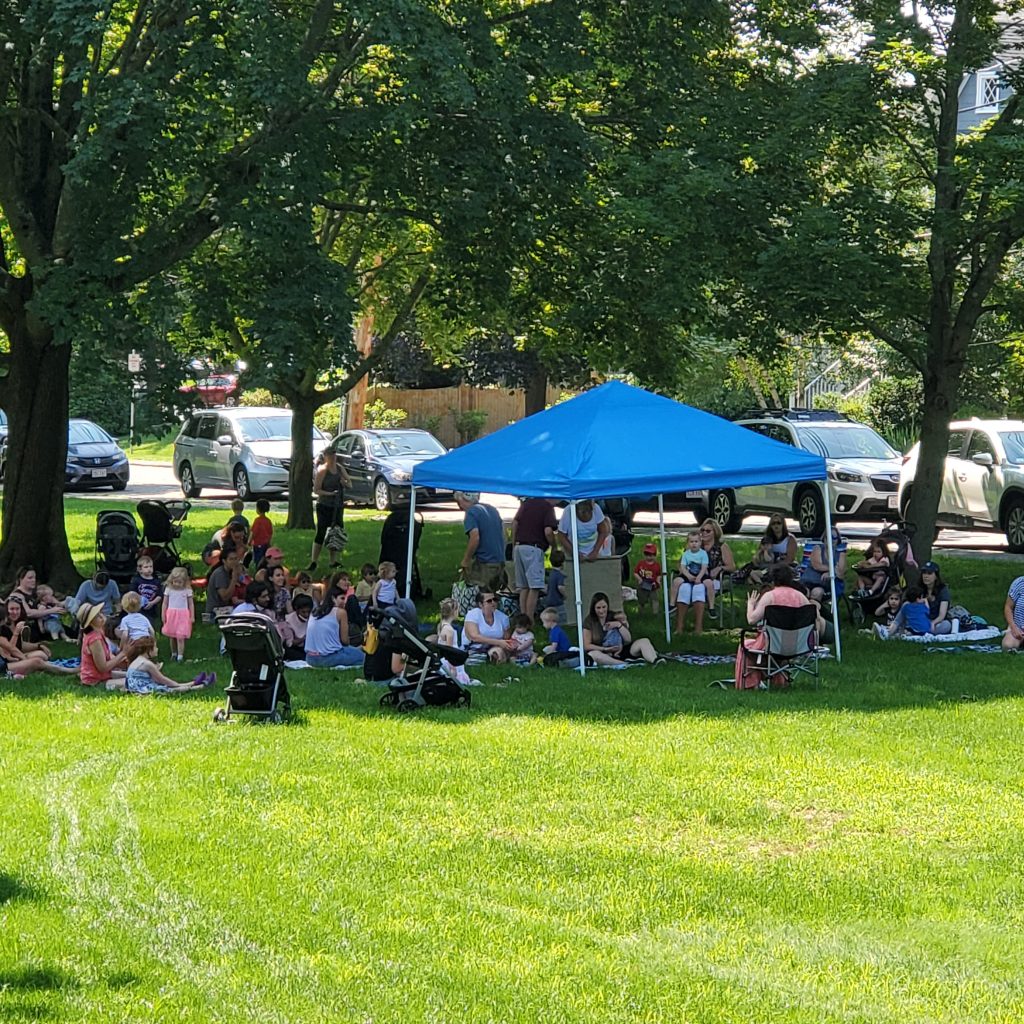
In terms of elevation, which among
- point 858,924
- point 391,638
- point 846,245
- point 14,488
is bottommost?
point 858,924

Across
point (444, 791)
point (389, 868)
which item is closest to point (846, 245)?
point (444, 791)

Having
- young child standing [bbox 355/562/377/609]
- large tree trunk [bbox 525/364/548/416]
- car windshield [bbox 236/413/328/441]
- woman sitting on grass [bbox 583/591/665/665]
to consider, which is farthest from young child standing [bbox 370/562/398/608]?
large tree trunk [bbox 525/364/548/416]

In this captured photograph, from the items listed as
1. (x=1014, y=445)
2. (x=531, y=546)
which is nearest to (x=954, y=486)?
(x=1014, y=445)

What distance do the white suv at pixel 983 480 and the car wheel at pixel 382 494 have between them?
1104cm

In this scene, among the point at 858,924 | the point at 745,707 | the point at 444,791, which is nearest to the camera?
the point at 858,924

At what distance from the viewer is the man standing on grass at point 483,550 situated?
1902 cm

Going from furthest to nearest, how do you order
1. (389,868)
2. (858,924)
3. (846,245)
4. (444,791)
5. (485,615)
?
(846,245)
(485,615)
(444,791)
(389,868)
(858,924)

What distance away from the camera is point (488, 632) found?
→ 16203 millimetres

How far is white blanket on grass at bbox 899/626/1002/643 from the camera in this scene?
1719cm

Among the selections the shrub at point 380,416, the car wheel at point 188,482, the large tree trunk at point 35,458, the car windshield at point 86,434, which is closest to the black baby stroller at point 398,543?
the large tree trunk at point 35,458

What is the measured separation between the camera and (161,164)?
16438 mm

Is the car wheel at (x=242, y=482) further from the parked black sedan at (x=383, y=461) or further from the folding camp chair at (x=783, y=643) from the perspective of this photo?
the folding camp chair at (x=783, y=643)

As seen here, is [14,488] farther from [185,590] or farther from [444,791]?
[444,791]

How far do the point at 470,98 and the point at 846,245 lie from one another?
14.0ft
